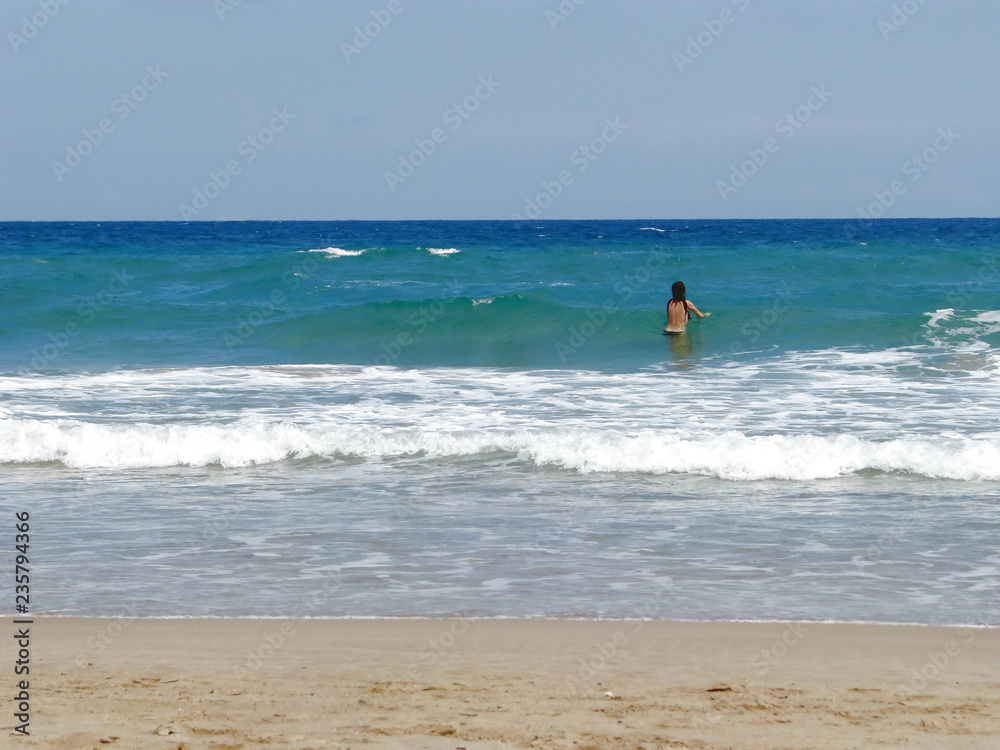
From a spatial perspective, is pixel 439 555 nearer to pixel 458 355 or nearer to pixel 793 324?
pixel 458 355

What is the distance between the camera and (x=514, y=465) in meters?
8.82

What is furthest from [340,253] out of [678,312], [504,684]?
[504,684]

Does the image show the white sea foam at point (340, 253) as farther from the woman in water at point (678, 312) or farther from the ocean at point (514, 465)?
the woman in water at point (678, 312)

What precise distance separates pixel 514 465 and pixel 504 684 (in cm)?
468

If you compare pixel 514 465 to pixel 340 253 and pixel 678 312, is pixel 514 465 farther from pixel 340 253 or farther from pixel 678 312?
pixel 340 253

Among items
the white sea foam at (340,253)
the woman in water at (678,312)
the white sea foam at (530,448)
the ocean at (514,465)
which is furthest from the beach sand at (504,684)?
the white sea foam at (340,253)

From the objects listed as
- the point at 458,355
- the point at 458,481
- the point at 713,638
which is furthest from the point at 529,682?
the point at 458,355

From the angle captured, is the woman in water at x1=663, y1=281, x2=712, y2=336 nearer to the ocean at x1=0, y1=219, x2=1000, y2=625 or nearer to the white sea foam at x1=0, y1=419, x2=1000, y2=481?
the ocean at x1=0, y1=219, x2=1000, y2=625

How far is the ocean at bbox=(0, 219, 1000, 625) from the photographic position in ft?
18.3

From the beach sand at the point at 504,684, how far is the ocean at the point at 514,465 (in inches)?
12.7

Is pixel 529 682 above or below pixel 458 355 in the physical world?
below

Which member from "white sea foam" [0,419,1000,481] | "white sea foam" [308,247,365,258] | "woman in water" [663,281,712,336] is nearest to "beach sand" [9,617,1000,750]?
"white sea foam" [0,419,1000,481]

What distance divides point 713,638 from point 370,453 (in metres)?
5.06

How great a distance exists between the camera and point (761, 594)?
5.41 metres
